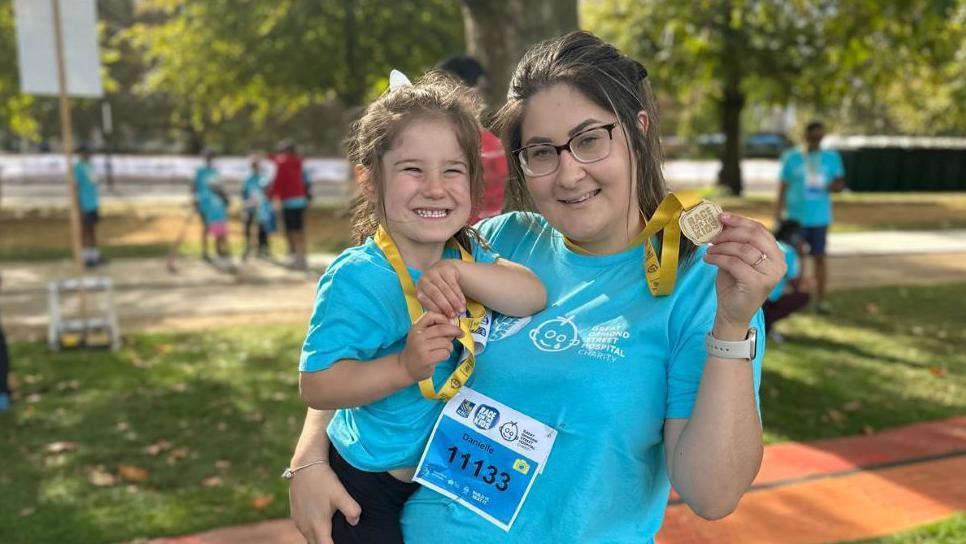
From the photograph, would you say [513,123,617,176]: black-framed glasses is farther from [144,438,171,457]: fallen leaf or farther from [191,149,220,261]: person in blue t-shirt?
[191,149,220,261]: person in blue t-shirt

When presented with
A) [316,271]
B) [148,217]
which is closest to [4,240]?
[148,217]

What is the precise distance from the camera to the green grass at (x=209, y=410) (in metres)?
4.39

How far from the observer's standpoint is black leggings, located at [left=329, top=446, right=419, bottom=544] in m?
1.76

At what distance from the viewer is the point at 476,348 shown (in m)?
1.71

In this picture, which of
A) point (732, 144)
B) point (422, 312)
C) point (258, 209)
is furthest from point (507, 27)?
point (732, 144)

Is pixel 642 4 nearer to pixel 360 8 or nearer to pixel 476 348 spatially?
pixel 360 8

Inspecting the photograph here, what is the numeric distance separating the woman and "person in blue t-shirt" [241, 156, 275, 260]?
12428mm

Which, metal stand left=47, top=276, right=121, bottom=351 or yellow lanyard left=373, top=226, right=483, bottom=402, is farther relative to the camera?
metal stand left=47, top=276, right=121, bottom=351

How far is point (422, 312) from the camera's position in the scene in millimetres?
1701

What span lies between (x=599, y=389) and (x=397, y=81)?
0.86 m

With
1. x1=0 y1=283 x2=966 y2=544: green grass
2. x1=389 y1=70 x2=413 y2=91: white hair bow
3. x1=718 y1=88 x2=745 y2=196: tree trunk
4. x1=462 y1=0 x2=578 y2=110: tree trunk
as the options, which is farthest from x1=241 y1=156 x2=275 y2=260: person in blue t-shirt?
x1=718 y1=88 x2=745 y2=196: tree trunk

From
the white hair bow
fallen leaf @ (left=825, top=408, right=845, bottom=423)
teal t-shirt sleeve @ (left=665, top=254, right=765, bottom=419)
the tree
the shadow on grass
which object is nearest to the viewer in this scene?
teal t-shirt sleeve @ (left=665, top=254, right=765, bottom=419)

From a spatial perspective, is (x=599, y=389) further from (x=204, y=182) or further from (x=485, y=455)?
(x=204, y=182)

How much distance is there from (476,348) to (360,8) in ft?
70.4
